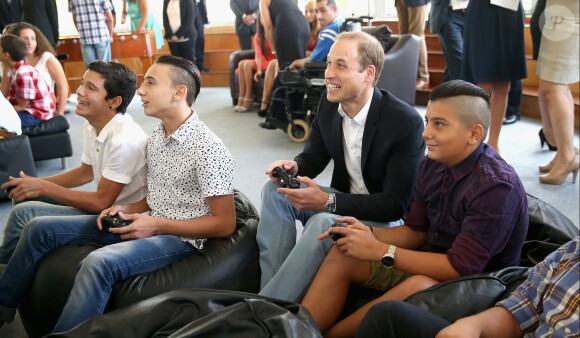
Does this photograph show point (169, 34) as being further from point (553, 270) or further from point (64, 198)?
point (553, 270)

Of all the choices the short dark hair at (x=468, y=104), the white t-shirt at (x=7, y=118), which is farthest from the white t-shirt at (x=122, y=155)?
the white t-shirt at (x=7, y=118)

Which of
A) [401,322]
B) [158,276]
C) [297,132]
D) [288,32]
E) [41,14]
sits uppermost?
[41,14]

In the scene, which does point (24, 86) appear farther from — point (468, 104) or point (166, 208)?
point (468, 104)

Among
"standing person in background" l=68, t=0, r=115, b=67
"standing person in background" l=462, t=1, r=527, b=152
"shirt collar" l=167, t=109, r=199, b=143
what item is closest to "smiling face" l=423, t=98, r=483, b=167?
"shirt collar" l=167, t=109, r=199, b=143

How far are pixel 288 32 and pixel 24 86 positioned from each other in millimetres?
2145

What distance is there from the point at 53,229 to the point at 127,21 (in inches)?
278

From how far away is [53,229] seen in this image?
1972mm

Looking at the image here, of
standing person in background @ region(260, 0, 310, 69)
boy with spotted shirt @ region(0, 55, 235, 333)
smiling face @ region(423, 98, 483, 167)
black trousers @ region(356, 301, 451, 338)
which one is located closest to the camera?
black trousers @ region(356, 301, 451, 338)

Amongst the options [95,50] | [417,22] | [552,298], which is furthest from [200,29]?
[552,298]

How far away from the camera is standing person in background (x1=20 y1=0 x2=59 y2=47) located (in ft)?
19.1

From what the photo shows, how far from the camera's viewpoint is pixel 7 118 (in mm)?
3307

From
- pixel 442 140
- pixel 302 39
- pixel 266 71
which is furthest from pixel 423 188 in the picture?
pixel 266 71

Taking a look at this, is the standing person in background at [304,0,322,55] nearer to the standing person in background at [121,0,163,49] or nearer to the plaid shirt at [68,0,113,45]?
the plaid shirt at [68,0,113,45]

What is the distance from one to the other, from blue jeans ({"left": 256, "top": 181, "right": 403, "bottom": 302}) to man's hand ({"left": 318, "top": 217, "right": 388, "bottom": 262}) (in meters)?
0.12
